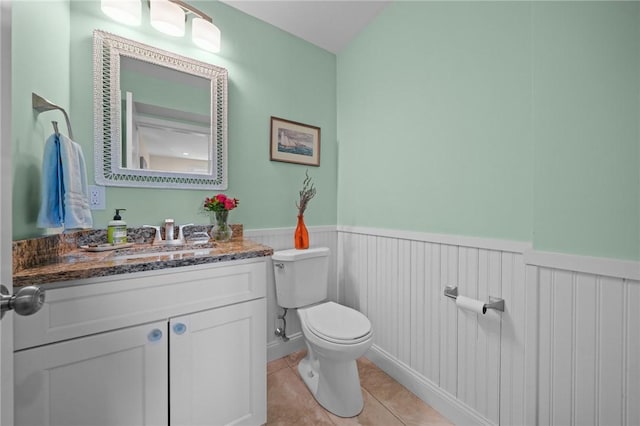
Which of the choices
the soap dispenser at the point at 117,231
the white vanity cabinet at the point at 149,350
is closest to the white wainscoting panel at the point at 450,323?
the white vanity cabinet at the point at 149,350

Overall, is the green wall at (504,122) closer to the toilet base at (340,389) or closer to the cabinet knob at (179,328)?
the toilet base at (340,389)

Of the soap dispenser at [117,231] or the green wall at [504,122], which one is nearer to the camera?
the green wall at [504,122]

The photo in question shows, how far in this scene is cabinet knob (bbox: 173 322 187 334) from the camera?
3.21 feet

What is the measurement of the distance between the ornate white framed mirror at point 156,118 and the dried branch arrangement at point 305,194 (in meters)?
0.56

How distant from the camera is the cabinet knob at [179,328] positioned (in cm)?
98

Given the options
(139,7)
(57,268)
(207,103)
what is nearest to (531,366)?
(57,268)

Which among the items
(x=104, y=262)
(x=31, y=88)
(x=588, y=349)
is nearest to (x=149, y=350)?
(x=104, y=262)

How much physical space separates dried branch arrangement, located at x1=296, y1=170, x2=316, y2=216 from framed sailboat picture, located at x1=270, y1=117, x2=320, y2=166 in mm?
136

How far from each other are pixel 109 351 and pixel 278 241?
3.57 ft

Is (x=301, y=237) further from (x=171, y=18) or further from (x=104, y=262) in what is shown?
(x=171, y=18)

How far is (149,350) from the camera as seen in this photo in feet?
3.08

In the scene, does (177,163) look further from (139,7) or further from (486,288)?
(486,288)

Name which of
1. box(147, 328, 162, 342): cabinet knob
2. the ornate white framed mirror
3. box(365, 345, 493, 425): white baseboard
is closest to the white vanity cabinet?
box(147, 328, 162, 342): cabinet knob

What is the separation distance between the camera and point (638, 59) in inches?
29.5
